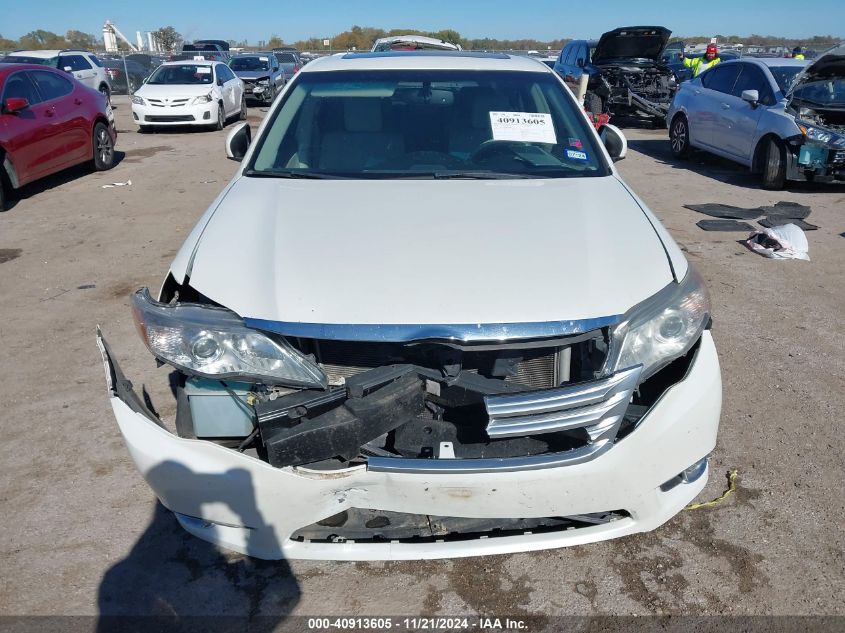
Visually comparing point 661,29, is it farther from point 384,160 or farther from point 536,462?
point 536,462

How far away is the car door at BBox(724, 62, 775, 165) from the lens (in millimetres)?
9664

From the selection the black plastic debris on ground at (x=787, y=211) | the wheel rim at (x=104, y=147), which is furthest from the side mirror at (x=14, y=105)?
the black plastic debris on ground at (x=787, y=211)

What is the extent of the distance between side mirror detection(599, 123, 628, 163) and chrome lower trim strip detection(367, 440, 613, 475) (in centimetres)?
230

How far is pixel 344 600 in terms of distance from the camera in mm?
2525

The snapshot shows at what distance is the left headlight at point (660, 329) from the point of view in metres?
2.36

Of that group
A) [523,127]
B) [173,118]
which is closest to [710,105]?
[523,127]

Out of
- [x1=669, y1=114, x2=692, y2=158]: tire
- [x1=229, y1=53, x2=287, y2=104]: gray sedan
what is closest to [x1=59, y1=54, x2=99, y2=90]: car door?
[x1=229, y1=53, x2=287, y2=104]: gray sedan

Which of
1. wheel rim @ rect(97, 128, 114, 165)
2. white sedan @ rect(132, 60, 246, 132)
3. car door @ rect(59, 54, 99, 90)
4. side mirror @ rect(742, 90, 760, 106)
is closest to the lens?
side mirror @ rect(742, 90, 760, 106)

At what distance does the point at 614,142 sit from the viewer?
418 centimetres

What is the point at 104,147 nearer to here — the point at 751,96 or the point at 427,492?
the point at 751,96

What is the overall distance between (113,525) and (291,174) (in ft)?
5.89

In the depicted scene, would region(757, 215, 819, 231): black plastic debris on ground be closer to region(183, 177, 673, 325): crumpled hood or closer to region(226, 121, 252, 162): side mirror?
region(183, 177, 673, 325): crumpled hood

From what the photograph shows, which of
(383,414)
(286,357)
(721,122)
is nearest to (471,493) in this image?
(383,414)

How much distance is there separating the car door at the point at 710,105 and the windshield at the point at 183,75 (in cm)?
1036
